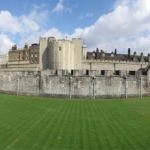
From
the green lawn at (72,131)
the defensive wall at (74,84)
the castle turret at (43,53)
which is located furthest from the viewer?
the castle turret at (43,53)

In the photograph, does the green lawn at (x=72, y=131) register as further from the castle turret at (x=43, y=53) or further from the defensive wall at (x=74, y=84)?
the castle turret at (x=43, y=53)

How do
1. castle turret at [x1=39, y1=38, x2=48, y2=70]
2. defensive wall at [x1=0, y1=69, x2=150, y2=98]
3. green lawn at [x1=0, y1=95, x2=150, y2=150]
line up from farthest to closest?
castle turret at [x1=39, y1=38, x2=48, y2=70]
defensive wall at [x1=0, y1=69, x2=150, y2=98]
green lawn at [x1=0, y1=95, x2=150, y2=150]

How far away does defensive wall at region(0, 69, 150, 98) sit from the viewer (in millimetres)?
42156

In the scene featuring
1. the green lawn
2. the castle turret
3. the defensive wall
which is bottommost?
the green lawn

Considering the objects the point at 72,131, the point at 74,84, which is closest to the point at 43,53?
the point at 74,84

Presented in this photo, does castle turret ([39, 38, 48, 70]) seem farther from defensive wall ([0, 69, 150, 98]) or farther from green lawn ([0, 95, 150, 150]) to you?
green lawn ([0, 95, 150, 150])

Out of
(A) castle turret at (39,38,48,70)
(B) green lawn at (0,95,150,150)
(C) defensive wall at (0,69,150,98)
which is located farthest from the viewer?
(A) castle turret at (39,38,48,70)

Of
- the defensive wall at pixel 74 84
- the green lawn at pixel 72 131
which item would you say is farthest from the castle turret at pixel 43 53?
the green lawn at pixel 72 131

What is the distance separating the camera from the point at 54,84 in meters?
42.3

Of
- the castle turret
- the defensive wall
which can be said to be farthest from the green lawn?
the castle turret

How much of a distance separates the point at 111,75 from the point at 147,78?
496 centimetres

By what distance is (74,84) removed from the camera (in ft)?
138

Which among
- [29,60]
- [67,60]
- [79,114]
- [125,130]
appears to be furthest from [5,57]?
[125,130]

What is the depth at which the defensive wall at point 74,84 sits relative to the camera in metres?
42.2
